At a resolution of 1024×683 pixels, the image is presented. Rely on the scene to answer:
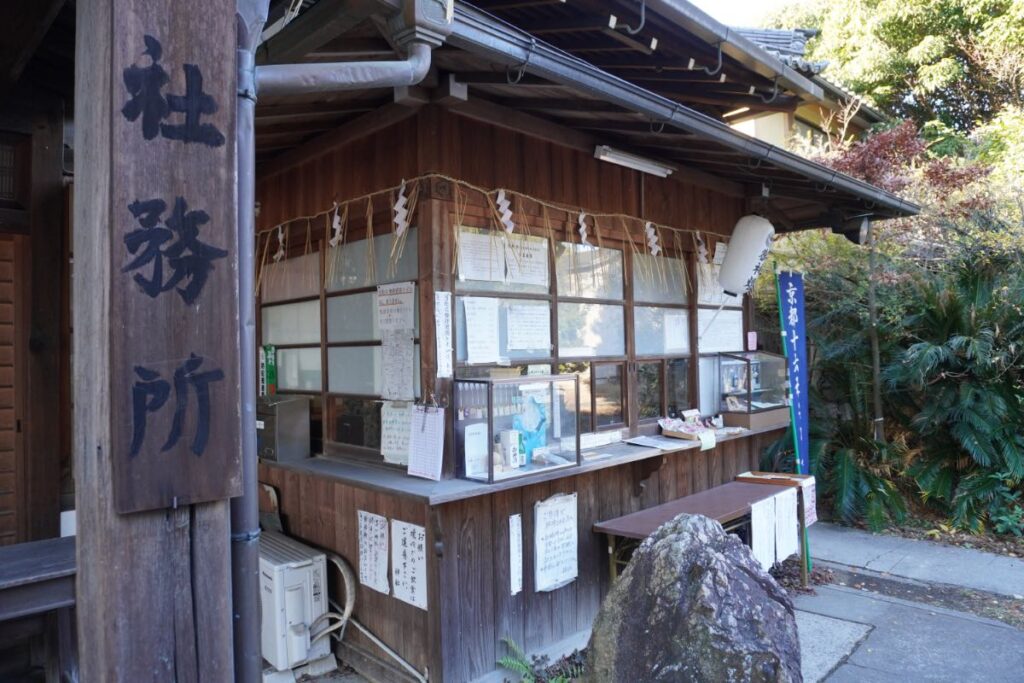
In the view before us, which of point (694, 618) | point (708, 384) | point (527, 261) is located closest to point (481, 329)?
point (527, 261)

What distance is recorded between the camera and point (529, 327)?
16.4 ft

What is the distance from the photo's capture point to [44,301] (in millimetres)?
4066

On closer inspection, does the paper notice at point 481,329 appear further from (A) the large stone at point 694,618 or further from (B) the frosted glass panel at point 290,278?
(A) the large stone at point 694,618

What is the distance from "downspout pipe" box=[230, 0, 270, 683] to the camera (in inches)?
90.5

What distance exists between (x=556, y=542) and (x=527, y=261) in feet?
6.97

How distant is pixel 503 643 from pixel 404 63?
12.0 ft

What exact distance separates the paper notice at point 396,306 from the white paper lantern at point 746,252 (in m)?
3.58

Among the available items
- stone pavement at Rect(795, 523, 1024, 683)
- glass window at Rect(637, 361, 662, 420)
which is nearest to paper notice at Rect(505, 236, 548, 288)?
glass window at Rect(637, 361, 662, 420)

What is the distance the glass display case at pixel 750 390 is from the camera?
22.6 ft

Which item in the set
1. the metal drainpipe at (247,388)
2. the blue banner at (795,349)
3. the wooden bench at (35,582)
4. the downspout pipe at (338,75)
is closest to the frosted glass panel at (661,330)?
the blue banner at (795,349)

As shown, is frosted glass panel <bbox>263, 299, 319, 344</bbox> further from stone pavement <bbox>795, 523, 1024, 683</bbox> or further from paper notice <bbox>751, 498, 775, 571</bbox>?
stone pavement <bbox>795, 523, 1024, 683</bbox>

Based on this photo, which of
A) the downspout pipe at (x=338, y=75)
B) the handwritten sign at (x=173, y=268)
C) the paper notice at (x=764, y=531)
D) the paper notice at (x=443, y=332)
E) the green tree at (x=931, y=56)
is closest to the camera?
the handwritten sign at (x=173, y=268)

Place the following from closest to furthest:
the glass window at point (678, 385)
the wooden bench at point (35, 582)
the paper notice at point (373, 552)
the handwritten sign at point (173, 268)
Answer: the handwritten sign at point (173, 268), the wooden bench at point (35, 582), the paper notice at point (373, 552), the glass window at point (678, 385)

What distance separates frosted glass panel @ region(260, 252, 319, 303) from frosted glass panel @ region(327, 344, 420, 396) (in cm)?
65
